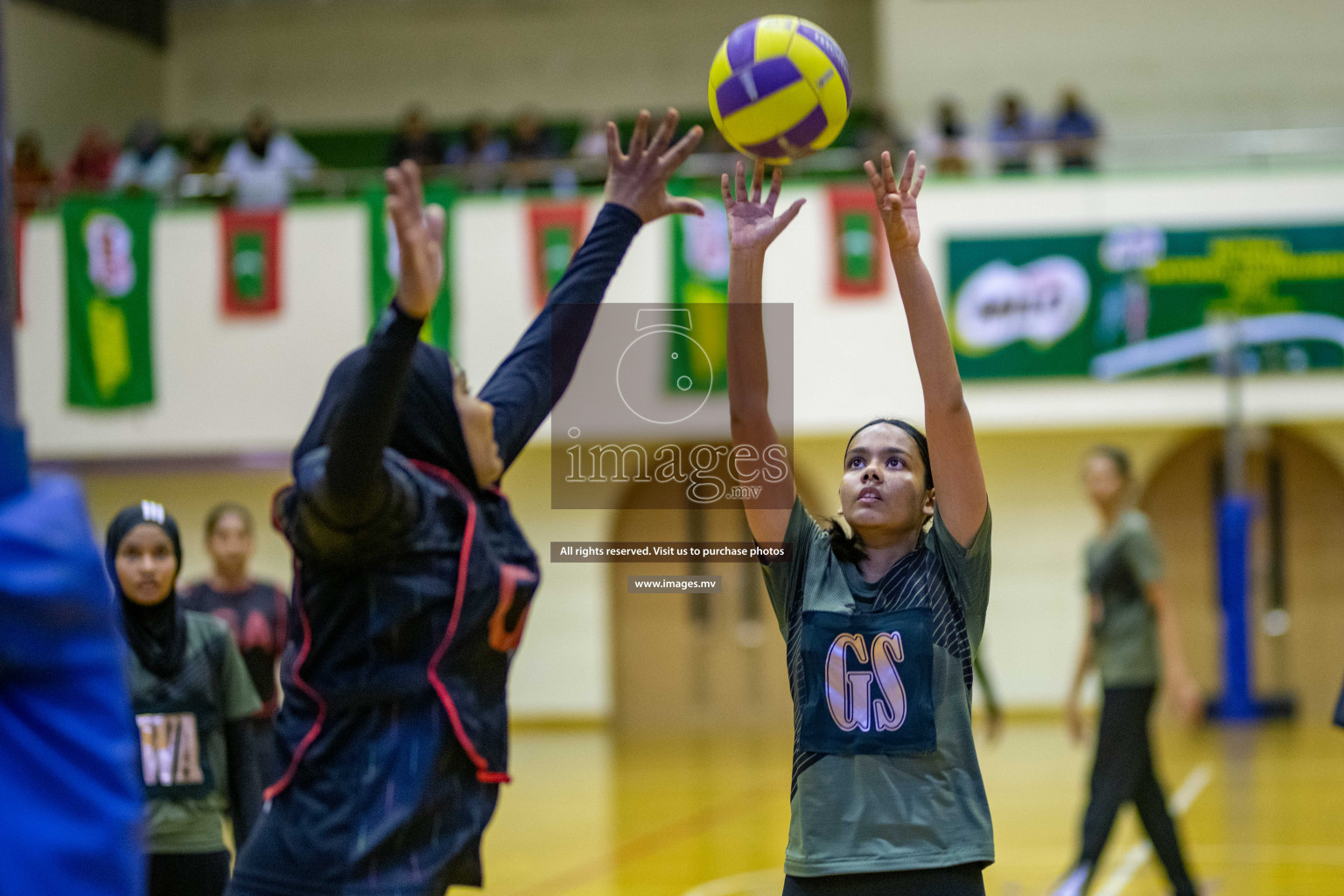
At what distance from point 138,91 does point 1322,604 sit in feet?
50.2

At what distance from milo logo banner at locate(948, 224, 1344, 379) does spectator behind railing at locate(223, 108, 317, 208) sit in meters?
6.75

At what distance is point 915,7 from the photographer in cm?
1608

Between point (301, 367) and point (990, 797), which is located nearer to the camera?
point (990, 797)

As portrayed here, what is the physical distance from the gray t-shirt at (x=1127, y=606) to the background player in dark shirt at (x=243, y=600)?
3.23m

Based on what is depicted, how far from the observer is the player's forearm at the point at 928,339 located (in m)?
2.75

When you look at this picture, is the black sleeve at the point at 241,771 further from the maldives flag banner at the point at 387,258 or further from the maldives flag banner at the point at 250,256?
the maldives flag banner at the point at 250,256

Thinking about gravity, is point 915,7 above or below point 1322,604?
above

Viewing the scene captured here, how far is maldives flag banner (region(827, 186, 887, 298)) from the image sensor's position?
543 inches

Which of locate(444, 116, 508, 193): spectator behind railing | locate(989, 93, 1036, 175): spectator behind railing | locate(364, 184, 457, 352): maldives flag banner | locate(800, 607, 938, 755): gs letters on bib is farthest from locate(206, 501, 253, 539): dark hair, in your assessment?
locate(989, 93, 1036, 175): spectator behind railing

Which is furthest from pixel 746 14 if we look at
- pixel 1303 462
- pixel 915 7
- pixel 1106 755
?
pixel 1106 755

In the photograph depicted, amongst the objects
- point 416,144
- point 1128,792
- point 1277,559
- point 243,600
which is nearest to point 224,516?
point 243,600

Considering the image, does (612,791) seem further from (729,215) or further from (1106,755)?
(729,215)

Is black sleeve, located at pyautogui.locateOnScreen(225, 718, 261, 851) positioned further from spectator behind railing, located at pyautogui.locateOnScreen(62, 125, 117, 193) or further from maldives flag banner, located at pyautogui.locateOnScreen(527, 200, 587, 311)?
spectator behind railing, located at pyautogui.locateOnScreen(62, 125, 117, 193)

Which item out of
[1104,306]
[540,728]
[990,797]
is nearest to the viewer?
[990,797]
